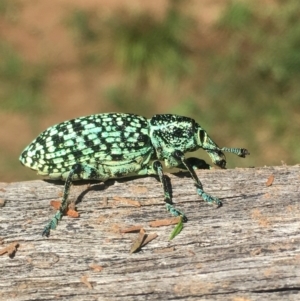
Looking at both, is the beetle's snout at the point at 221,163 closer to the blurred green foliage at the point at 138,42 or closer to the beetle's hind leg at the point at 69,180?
the beetle's hind leg at the point at 69,180

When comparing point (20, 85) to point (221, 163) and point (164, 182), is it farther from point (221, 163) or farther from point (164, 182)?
point (164, 182)

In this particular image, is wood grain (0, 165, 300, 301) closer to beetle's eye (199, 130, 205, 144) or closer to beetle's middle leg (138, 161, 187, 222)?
beetle's middle leg (138, 161, 187, 222)

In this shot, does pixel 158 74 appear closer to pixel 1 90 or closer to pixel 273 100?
pixel 273 100

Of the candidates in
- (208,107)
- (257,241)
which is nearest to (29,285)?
(257,241)

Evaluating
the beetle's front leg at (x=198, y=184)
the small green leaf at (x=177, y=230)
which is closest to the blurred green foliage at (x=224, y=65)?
the beetle's front leg at (x=198, y=184)

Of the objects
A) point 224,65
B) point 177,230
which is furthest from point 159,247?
point 224,65

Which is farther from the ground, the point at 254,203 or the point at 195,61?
the point at 195,61
